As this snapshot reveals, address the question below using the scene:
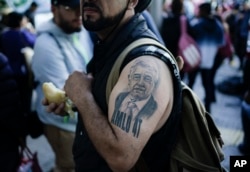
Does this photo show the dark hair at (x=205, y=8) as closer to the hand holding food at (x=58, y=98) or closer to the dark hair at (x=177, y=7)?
the dark hair at (x=177, y=7)

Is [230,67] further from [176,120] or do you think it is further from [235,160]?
[176,120]

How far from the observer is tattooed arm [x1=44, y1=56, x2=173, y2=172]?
1555 mm

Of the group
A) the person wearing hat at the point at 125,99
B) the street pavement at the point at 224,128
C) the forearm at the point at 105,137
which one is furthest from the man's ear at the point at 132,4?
the street pavement at the point at 224,128

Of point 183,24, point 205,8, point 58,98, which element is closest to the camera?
point 58,98

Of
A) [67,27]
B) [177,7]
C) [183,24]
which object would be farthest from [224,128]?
[67,27]

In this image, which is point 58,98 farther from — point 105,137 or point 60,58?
point 60,58

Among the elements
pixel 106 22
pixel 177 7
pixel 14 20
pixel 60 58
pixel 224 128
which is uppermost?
pixel 106 22

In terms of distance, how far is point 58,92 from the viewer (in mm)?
2102

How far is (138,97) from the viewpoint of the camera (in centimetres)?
158

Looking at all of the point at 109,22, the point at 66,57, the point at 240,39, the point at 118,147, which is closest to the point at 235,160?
the point at 118,147

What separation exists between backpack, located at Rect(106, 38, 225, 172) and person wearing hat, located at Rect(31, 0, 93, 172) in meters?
1.47

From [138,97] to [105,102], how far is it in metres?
0.22

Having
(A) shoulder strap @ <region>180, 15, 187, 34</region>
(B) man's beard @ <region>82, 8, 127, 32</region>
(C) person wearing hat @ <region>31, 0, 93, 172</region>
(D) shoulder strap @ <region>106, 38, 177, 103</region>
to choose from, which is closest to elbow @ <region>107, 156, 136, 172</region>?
(D) shoulder strap @ <region>106, 38, 177, 103</region>

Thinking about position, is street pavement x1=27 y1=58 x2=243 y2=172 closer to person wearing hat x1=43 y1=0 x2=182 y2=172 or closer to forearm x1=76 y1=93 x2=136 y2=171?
person wearing hat x1=43 y1=0 x2=182 y2=172
